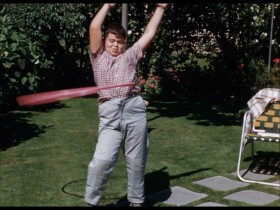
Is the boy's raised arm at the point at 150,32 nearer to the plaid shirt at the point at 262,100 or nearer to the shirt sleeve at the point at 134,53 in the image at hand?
the shirt sleeve at the point at 134,53

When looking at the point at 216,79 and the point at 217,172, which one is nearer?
the point at 217,172

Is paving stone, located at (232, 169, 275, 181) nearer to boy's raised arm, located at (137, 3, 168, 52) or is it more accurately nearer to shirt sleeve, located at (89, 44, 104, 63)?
boy's raised arm, located at (137, 3, 168, 52)

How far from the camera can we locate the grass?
5195 mm

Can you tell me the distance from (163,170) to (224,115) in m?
4.18

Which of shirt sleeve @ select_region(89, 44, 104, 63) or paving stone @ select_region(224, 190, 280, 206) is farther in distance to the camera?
paving stone @ select_region(224, 190, 280, 206)

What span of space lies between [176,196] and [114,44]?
1664 mm

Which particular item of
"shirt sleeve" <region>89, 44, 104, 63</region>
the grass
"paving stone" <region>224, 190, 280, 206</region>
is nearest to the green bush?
the grass

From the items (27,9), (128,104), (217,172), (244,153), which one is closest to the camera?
(128,104)

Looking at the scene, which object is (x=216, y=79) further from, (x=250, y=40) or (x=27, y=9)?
(x=27, y=9)

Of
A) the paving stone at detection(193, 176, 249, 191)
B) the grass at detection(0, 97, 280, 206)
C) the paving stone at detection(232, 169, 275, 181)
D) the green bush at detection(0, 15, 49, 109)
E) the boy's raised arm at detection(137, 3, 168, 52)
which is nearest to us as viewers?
the boy's raised arm at detection(137, 3, 168, 52)

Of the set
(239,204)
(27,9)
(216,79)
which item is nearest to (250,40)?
(216,79)

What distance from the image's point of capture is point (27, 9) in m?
11.0

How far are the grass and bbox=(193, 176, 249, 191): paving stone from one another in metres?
0.10

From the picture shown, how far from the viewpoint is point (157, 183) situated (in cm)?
547
